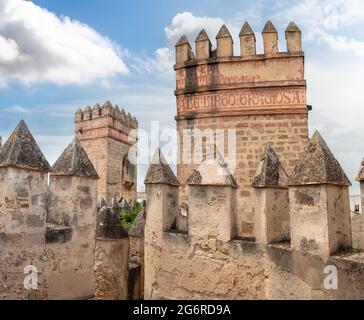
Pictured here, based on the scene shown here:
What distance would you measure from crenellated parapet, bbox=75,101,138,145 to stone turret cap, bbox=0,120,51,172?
21.3m

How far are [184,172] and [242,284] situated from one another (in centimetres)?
444

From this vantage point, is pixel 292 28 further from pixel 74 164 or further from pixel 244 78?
pixel 74 164

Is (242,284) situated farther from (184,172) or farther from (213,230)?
(184,172)

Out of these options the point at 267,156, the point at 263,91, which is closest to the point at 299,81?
the point at 263,91

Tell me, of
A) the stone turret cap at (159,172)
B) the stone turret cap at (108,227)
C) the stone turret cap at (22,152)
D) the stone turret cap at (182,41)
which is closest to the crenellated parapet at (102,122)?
the stone turret cap at (182,41)

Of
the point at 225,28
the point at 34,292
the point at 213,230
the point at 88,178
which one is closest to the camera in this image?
the point at 34,292

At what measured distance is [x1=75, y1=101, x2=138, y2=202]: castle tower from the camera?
85.1 feet

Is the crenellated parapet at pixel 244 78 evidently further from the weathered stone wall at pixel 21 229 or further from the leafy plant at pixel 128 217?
the leafy plant at pixel 128 217

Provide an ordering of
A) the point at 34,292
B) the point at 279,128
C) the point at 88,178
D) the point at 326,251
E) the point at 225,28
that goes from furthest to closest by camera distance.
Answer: the point at 225,28
the point at 279,128
the point at 88,178
the point at 34,292
the point at 326,251

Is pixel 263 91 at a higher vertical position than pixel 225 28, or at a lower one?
lower

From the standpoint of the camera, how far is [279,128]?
8680mm

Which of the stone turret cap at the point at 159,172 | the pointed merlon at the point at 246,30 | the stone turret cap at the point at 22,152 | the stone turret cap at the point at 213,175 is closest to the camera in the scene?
the stone turret cap at the point at 22,152

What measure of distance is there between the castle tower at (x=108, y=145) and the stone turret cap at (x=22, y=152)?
2064cm

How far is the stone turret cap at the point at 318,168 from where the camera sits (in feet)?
13.6
